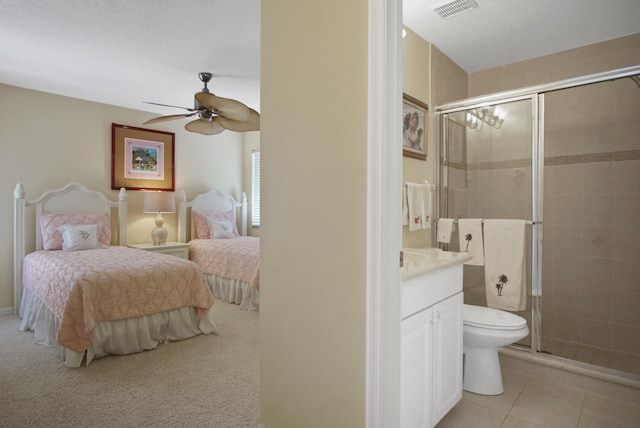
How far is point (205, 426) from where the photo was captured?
1930 millimetres

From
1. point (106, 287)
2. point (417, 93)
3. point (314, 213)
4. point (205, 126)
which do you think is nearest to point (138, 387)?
point (106, 287)

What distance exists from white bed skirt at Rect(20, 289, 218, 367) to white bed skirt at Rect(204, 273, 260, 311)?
62 cm

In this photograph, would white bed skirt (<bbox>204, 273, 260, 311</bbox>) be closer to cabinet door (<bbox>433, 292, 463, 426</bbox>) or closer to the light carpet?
the light carpet

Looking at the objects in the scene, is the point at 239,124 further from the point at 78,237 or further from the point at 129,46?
the point at 78,237

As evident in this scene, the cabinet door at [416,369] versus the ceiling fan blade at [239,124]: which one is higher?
the ceiling fan blade at [239,124]

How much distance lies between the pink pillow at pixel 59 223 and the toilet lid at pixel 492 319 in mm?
4079

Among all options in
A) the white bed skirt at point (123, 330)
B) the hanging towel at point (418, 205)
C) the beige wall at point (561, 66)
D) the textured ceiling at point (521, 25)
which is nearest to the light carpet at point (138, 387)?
the white bed skirt at point (123, 330)

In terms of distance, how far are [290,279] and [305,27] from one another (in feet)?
3.68

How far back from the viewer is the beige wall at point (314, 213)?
142cm

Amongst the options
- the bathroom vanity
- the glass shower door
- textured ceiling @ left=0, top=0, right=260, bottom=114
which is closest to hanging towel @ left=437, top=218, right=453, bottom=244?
the glass shower door

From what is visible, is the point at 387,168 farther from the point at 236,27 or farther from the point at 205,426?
the point at 236,27

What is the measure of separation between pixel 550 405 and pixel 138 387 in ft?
8.34

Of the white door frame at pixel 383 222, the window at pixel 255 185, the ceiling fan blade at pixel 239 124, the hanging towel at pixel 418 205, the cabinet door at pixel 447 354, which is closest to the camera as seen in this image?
the white door frame at pixel 383 222

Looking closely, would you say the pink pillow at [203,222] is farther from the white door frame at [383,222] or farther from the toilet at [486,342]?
the white door frame at [383,222]
